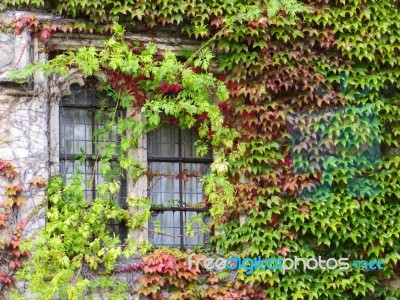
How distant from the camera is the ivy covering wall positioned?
9.57 meters

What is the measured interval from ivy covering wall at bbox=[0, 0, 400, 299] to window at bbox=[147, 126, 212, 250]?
400 millimetres

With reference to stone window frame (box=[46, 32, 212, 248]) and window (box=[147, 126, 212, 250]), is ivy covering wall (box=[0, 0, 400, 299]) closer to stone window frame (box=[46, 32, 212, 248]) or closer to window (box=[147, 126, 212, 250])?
stone window frame (box=[46, 32, 212, 248])

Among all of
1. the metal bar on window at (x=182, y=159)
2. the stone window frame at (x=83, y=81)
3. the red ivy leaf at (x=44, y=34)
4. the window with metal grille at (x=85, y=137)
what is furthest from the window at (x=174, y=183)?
the red ivy leaf at (x=44, y=34)

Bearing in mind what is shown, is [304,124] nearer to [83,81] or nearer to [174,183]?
[174,183]

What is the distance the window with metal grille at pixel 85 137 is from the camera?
9680mm

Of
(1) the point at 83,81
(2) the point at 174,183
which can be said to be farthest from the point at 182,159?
(1) the point at 83,81

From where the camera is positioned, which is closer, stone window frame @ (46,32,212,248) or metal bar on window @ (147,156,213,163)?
stone window frame @ (46,32,212,248)

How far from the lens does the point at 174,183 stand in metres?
9.98

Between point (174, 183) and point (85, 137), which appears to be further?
point (174, 183)

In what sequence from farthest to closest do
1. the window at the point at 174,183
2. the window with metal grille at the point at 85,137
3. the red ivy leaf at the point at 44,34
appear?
the window at the point at 174,183
the window with metal grille at the point at 85,137
the red ivy leaf at the point at 44,34

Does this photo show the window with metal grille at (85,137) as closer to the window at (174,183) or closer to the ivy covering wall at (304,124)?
the window at (174,183)

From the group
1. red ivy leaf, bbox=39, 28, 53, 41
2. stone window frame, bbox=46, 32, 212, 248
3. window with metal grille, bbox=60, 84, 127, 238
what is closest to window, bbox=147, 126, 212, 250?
stone window frame, bbox=46, 32, 212, 248

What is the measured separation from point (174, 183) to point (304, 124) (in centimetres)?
152

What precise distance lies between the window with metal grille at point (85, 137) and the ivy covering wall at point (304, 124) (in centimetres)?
73
